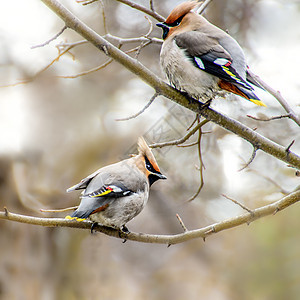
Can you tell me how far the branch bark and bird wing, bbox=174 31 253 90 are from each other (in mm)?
225

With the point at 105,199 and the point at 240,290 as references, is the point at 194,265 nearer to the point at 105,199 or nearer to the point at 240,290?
the point at 240,290

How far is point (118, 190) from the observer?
3449mm

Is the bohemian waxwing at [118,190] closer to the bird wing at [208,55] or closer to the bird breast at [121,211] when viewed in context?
the bird breast at [121,211]

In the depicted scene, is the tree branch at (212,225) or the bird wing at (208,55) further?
the bird wing at (208,55)

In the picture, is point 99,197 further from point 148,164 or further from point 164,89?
point 164,89

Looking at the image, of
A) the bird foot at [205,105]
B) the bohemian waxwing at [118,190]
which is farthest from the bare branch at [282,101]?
the bohemian waxwing at [118,190]

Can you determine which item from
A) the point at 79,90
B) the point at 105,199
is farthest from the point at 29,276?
the point at 105,199

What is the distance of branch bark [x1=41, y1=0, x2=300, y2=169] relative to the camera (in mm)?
2746

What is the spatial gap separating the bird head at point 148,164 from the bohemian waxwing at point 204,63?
67cm

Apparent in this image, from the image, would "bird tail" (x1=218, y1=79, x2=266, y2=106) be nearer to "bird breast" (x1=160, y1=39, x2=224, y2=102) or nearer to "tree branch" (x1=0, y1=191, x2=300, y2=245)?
"bird breast" (x1=160, y1=39, x2=224, y2=102)

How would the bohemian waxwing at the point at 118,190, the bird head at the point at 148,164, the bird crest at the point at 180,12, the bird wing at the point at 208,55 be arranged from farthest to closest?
the bird head at the point at 148,164, the bird crest at the point at 180,12, the bohemian waxwing at the point at 118,190, the bird wing at the point at 208,55

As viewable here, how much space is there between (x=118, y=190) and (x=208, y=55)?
3.72ft

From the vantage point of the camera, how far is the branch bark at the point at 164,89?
275 centimetres

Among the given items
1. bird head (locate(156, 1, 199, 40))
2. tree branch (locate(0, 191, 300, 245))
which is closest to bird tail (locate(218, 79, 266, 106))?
tree branch (locate(0, 191, 300, 245))
